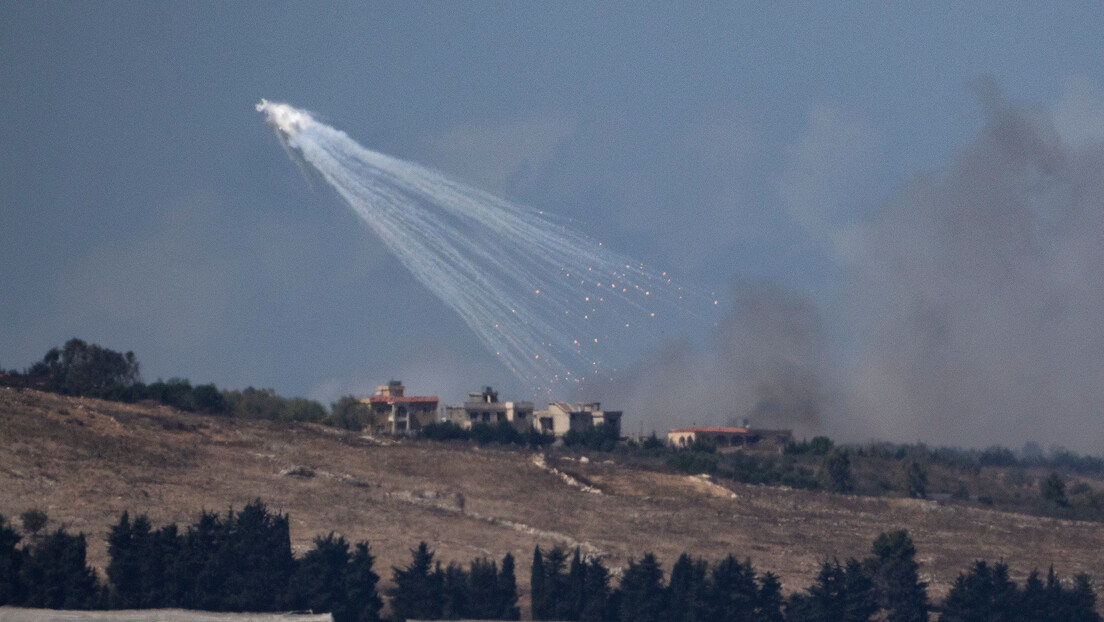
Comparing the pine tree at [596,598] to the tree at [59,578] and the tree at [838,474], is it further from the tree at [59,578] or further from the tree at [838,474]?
the tree at [838,474]

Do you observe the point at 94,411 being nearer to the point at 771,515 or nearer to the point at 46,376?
the point at 46,376

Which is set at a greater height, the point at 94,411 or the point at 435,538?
the point at 94,411

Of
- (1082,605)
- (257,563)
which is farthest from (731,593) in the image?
(257,563)

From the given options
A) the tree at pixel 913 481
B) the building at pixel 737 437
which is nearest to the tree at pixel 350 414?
the building at pixel 737 437

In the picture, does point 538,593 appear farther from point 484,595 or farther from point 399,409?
point 399,409

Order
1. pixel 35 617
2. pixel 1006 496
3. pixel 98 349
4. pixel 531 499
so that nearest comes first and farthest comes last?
pixel 35 617, pixel 531 499, pixel 1006 496, pixel 98 349

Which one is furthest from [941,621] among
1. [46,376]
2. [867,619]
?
[46,376]
